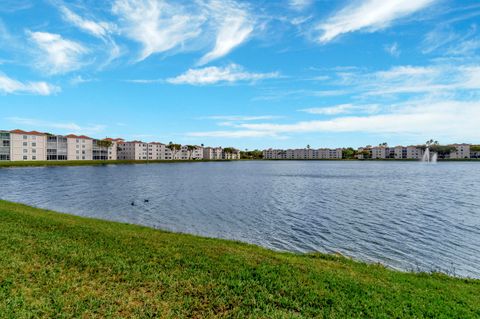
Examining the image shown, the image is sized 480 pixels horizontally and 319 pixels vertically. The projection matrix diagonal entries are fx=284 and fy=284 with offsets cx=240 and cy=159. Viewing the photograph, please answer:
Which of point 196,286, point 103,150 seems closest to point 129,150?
point 103,150

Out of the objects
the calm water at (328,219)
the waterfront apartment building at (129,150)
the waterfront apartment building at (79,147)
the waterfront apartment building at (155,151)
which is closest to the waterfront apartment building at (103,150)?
the waterfront apartment building at (79,147)

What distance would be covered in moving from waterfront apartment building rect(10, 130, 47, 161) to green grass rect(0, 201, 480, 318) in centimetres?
12864

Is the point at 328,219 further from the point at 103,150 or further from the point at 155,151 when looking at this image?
the point at 155,151

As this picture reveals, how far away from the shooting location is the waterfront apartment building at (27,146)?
11250 centimetres

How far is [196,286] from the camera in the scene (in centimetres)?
802

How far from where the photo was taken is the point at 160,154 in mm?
198500

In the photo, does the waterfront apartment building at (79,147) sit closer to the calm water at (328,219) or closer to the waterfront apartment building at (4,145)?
the waterfront apartment building at (4,145)

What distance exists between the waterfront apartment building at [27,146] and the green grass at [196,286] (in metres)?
129

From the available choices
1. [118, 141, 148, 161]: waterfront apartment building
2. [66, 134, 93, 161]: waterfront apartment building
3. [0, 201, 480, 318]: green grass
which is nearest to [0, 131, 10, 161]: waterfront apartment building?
[66, 134, 93, 161]: waterfront apartment building

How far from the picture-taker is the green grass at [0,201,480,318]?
22.4 ft

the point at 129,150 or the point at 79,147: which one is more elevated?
the point at 79,147

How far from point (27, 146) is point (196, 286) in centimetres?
13927

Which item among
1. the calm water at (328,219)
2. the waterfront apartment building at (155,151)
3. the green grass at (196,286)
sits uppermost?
the waterfront apartment building at (155,151)

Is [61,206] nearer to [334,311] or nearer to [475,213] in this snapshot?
[334,311]
